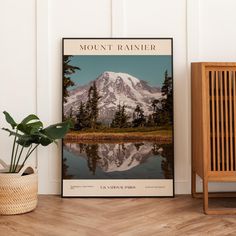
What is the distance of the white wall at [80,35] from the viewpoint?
12.3 ft

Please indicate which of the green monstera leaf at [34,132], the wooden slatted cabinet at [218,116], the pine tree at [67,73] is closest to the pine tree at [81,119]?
the pine tree at [67,73]

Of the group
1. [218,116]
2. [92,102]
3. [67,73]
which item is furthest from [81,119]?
[218,116]

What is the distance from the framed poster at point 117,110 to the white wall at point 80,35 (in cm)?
10

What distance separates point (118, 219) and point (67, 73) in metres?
1.47

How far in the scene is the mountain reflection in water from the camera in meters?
3.70

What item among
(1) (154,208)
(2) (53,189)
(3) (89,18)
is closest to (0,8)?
(3) (89,18)

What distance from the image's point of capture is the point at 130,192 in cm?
367

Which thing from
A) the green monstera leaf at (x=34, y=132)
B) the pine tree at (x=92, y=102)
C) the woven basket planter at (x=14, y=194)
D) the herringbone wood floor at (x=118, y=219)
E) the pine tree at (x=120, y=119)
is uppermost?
the pine tree at (x=92, y=102)

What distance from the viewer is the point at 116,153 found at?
3.72 metres

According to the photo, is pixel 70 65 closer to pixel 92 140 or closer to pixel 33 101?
pixel 33 101

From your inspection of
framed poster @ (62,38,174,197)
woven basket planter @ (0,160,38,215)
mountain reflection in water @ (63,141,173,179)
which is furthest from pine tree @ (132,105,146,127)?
woven basket planter @ (0,160,38,215)

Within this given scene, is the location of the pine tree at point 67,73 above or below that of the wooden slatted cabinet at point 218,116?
above

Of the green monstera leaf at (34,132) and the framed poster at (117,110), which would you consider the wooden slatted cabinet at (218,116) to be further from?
the green monstera leaf at (34,132)

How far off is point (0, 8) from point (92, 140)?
1.52m
